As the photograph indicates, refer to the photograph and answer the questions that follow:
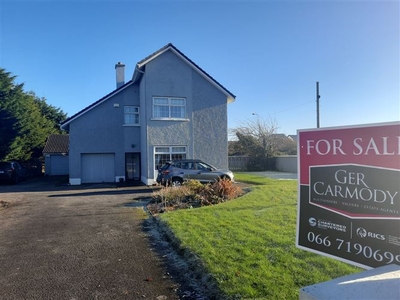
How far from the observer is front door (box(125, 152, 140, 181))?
20703 millimetres

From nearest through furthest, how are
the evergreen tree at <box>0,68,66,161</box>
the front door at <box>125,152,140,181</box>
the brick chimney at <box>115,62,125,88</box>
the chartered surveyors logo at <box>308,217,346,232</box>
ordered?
the chartered surveyors logo at <box>308,217,346,232</box> < the front door at <box>125,152,140,181</box> < the brick chimney at <box>115,62,125,88</box> < the evergreen tree at <box>0,68,66,161</box>

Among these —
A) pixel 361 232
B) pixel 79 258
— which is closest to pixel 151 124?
pixel 79 258

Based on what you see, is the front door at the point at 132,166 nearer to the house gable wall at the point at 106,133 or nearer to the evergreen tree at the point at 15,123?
the house gable wall at the point at 106,133

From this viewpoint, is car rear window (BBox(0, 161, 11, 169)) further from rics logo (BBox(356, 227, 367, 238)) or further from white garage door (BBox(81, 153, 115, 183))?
rics logo (BBox(356, 227, 367, 238))

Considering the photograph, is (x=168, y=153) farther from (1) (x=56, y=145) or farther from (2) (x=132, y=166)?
(1) (x=56, y=145)

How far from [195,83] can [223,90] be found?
195cm

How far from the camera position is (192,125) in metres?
19.0

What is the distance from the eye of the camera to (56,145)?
29531 mm

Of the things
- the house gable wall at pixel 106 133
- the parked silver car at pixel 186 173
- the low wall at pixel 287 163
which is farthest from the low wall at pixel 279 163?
the house gable wall at pixel 106 133

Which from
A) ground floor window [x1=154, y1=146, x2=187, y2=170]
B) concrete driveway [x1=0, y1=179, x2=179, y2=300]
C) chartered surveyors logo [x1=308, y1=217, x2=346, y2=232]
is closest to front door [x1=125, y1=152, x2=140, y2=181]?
ground floor window [x1=154, y1=146, x2=187, y2=170]

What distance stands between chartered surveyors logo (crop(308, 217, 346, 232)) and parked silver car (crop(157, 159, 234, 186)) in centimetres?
1154

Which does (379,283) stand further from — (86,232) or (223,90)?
(223,90)

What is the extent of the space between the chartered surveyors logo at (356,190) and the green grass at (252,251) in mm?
1342

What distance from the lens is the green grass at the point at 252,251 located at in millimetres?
3908
